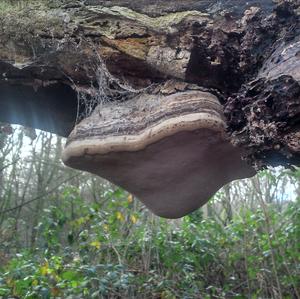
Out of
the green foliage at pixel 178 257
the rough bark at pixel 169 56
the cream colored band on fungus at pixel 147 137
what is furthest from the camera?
→ the green foliage at pixel 178 257

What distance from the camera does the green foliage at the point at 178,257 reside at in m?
3.87

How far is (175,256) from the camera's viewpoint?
4.46m

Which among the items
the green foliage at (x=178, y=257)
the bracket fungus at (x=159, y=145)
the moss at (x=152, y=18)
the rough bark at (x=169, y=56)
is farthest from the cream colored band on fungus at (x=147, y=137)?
the green foliage at (x=178, y=257)

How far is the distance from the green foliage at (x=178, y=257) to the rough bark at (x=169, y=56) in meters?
1.93

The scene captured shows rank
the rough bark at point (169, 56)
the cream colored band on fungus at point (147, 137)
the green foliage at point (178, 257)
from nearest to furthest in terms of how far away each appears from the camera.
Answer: the rough bark at point (169, 56) < the cream colored band on fungus at point (147, 137) < the green foliage at point (178, 257)

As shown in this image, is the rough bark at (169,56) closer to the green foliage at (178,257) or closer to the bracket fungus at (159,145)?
the bracket fungus at (159,145)

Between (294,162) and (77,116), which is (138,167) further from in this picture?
(294,162)

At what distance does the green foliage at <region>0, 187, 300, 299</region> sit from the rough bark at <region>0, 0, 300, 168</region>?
1935mm

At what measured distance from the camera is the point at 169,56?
1.60m

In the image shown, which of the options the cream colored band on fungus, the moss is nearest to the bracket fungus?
the cream colored band on fungus

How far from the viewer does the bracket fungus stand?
5.23ft

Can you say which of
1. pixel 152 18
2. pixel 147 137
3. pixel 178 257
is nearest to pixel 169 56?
pixel 152 18

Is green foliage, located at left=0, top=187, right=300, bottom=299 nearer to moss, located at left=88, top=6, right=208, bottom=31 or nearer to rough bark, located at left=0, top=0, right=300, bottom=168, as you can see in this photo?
rough bark, located at left=0, top=0, right=300, bottom=168

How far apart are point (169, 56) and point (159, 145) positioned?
31 cm
